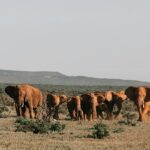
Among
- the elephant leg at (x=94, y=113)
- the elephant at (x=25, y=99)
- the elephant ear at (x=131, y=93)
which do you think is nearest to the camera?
the elephant leg at (x=94, y=113)

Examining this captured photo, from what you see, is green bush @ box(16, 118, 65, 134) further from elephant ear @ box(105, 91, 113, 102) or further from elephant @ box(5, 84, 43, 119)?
elephant ear @ box(105, 91, 113, 102)

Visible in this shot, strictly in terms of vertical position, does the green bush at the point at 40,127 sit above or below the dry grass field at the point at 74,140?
above

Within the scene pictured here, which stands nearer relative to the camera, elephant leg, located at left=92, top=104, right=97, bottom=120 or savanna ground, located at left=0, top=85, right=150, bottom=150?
savanna ground, located at left=0, top=85, right=150, bottom=150

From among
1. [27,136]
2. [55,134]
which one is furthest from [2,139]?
[55,134]

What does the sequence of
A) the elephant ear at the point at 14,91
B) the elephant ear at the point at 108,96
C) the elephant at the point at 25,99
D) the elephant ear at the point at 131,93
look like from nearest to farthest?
1. the elephant at the point at 25,99
2. the elephant ear at the point at 14,91
3. the elephant ear at the point at 131,93
4. the elephant ear at the point at 108,96

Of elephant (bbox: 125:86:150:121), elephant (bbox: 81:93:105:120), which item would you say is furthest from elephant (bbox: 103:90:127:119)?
elephant (bbox: 125:86:150:121)

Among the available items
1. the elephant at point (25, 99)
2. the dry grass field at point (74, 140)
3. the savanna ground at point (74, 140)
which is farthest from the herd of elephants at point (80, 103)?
the dry grass field at point (74, 140)

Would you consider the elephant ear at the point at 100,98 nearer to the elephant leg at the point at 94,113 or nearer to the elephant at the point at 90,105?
the elephant at the point at 90,105

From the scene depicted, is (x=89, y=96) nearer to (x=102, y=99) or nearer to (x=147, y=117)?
(x=102, y=99)

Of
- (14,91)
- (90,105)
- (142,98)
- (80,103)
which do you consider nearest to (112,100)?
(90,105)

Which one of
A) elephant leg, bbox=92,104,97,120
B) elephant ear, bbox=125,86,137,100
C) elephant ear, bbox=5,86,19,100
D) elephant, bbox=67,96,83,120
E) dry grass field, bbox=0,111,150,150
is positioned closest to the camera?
dry grass field, bbox=0,111,150,150

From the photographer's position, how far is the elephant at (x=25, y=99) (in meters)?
40.7

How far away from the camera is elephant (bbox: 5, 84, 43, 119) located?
134ft

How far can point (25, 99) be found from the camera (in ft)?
136
